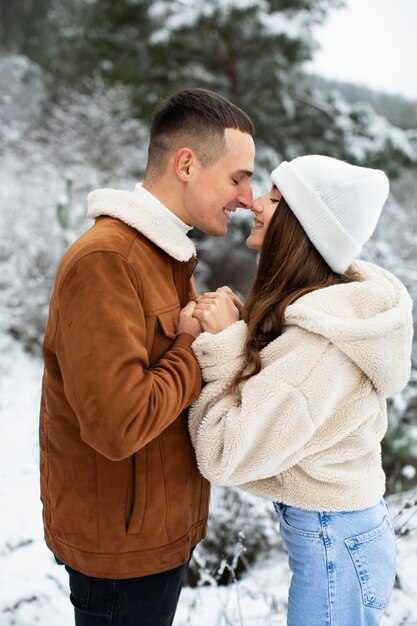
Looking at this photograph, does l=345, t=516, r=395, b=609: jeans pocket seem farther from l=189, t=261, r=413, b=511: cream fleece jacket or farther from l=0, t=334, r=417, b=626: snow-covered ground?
l=0, t=334, r=417, b=626: snow-covered ground

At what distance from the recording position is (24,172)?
10281 mm

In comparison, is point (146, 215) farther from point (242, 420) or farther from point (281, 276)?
point (242, 420)

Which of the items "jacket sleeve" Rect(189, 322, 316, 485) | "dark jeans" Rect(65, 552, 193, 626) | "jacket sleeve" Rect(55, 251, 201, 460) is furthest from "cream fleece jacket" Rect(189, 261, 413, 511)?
"dark jeans" Rect(65, 552, 193, 626)

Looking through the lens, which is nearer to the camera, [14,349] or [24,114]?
[14,349]

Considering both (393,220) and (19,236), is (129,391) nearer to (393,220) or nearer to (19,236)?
(19,236)

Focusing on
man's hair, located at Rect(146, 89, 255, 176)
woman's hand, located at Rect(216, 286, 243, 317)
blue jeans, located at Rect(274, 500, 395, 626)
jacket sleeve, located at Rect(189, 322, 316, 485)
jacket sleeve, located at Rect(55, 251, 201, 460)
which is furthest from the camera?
woman's hand, located at Rect(216, 286, 243, 317)

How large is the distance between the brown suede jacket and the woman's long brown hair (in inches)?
9.0

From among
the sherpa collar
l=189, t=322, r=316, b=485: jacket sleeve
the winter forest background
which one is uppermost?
the sherpa collar

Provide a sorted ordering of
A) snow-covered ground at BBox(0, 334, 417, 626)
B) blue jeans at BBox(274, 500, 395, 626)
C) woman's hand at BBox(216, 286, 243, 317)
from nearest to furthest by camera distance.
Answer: blue jeans at BBox(274, 500, 395, 626), woman's hand at BBox(216, 286, 243, 317), snow-covered ground at BBox(0, 334, 417, 626)

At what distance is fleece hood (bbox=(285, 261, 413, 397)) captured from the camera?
4.68ft

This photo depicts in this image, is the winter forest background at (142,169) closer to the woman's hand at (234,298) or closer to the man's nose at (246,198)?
the woman's hand at (234,298)

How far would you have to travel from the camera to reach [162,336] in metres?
1.51

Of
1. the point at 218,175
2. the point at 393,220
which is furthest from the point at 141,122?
the point at 218,175

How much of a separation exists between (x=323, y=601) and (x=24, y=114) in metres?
14.2
